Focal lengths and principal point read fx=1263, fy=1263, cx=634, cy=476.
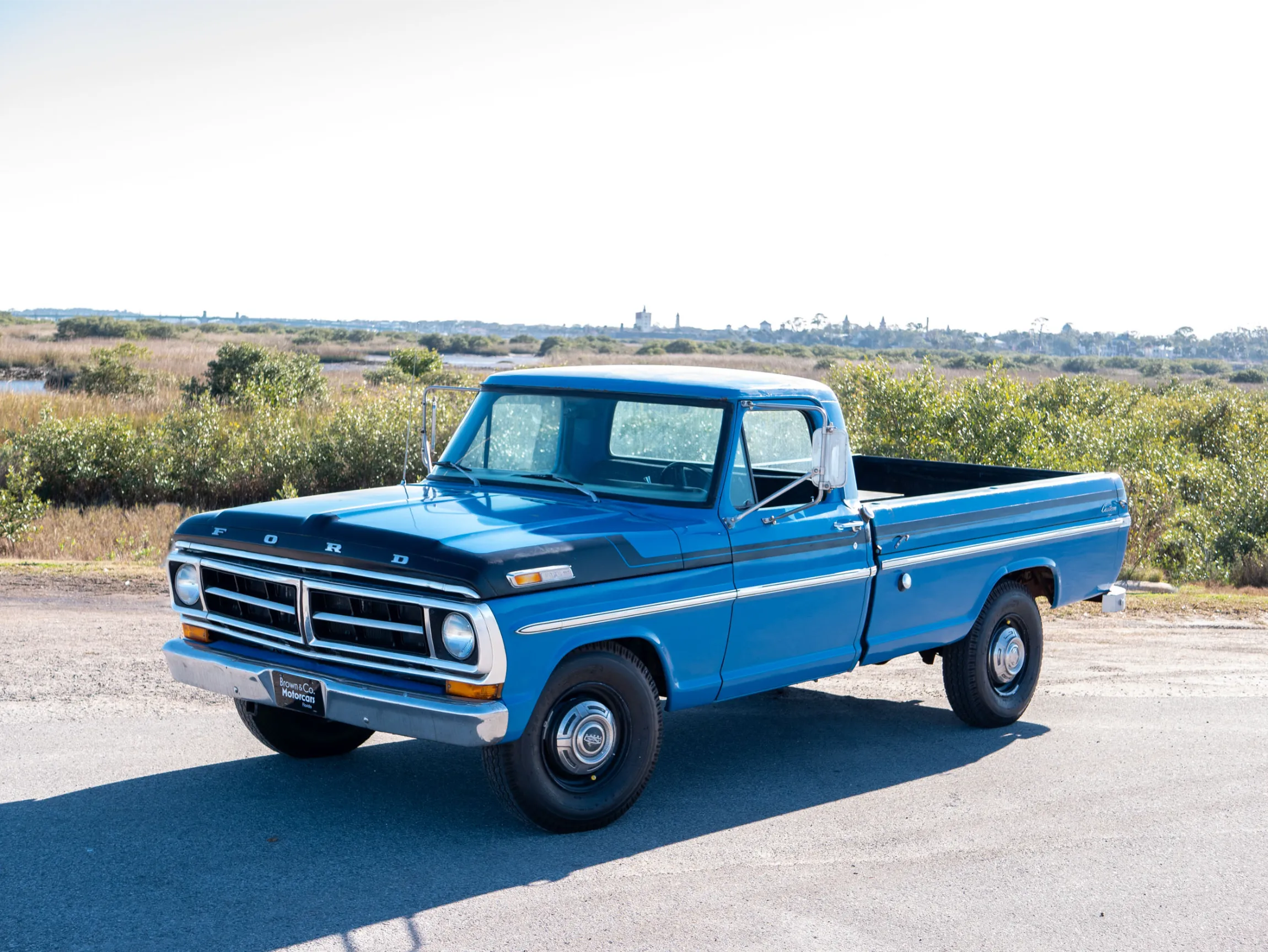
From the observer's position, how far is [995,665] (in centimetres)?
791

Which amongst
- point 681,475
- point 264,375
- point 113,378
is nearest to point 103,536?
point 681,475

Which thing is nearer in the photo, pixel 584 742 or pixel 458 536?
pixel 458 536

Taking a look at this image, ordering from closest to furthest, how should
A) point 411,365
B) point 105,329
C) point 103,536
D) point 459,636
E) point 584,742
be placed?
point 459,636 → point 584,742 → point 103,536 → point 411,365 → point 105,329

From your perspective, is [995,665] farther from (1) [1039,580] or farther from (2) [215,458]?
(2) [215,458]

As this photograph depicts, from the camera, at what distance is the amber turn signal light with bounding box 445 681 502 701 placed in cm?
514

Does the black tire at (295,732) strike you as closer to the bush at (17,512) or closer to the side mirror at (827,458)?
the side mirror at (827,458)

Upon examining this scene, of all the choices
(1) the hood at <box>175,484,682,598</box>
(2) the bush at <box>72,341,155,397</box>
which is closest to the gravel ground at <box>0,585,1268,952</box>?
(1) the hood at <box>175,484,682,598</box>

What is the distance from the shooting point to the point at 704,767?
6.96 meters

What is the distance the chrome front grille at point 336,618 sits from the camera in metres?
5.13

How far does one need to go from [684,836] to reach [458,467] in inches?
93.5

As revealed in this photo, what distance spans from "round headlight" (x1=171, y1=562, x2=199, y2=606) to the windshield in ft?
4.67

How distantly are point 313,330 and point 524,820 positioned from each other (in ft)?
409

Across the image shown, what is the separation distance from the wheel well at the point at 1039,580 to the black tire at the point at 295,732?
4252mm

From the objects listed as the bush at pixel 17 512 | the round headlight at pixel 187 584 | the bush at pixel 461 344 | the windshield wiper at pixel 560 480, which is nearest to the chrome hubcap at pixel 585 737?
the windshield wiper at pixel 560 480
